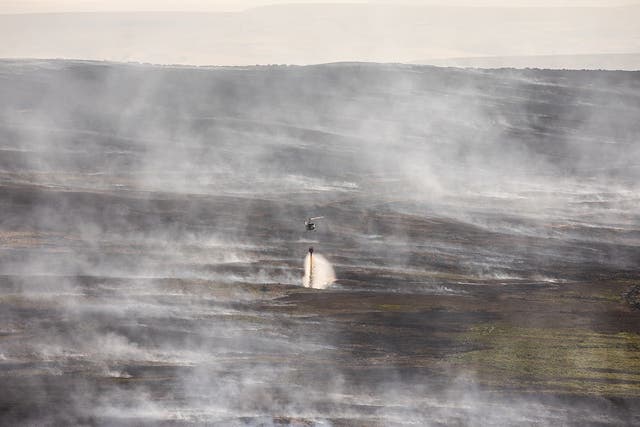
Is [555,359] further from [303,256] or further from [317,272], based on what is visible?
[303,256]

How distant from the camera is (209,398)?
31.9 meters

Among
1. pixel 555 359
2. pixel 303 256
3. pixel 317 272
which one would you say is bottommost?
pixel 555 359

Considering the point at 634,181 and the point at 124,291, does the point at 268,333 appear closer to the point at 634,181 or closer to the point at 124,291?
the point at 124,291

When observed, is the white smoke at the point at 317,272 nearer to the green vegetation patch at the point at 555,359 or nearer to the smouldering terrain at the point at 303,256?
the smouldering terrain at the point at 303,256

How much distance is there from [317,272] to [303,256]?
2.27 meters

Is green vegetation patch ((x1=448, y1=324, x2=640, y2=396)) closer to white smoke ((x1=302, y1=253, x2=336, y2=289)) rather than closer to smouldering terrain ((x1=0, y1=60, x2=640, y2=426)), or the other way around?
smouldering terrain ((x1=0, y1=60, x2=640, y2=426))

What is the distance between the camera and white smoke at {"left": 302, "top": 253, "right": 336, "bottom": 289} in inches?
1702

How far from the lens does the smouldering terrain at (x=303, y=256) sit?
32.5 metres

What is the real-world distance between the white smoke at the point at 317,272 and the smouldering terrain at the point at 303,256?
0.65 metres

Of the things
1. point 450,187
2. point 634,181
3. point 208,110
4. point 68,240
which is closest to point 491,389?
point 68,240

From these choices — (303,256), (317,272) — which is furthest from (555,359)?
(303,256)

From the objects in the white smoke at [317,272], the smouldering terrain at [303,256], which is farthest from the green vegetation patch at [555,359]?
the white smoke at [317,272]

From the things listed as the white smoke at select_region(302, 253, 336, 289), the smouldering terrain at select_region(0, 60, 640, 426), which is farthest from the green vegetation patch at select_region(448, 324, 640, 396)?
the white smoke at select_region(302, 253, 336, 289)

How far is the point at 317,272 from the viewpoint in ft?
146
